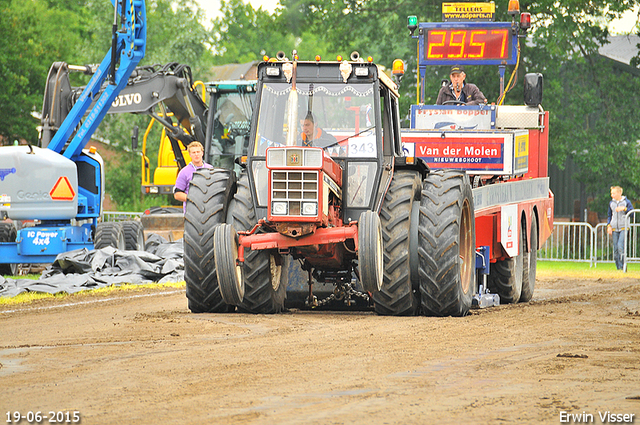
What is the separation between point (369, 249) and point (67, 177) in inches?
321

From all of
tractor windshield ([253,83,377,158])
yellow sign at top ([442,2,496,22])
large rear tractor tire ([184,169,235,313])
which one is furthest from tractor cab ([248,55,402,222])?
yellow sign at top ([442,2,496,22])

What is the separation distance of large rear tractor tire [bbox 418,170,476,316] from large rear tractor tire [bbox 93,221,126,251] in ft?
27.6

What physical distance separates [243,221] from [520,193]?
525 centimetres

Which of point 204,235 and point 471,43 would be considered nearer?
point 204,235

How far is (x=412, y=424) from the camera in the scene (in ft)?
17.2

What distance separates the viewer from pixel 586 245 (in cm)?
2395

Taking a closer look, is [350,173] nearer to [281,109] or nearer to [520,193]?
[281,109]

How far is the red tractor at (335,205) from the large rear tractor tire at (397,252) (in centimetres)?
1

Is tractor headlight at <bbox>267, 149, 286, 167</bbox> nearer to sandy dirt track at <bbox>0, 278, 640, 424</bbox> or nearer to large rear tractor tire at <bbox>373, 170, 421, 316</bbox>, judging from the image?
large rear tractor tire at <bbox>373, 170, 421, 316</bbox>

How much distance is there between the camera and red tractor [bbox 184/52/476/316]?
9.74 meters

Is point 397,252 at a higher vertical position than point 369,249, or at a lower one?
lower

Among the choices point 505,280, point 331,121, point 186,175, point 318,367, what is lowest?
point 505,280

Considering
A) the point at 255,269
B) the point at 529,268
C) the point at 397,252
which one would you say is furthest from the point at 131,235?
the point at 397,252

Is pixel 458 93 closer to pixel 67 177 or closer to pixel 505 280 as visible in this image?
pixel 505 280
